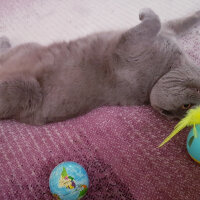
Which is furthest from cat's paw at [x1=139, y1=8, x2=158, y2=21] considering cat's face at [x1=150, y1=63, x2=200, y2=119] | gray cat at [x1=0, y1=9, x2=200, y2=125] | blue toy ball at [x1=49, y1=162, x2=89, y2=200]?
blue toy ball at [x1=49, y1=162, x2=89, y2=200]

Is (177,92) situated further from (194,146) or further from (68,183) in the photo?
(68,183)

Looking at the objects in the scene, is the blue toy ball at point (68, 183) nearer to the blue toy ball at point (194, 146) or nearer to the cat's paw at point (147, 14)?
the blue toy ball at point (194, 146)

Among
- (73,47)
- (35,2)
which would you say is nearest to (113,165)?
(73,47)

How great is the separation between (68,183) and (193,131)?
1.68ft

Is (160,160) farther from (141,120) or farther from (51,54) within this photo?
(51,54)

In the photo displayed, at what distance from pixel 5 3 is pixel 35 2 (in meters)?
0.23

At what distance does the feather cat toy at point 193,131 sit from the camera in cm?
93

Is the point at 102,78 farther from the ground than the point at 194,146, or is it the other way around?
the point at 102,78

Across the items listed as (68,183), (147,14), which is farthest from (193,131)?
(147,14)

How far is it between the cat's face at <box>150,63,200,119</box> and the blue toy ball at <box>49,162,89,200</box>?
1.68ft

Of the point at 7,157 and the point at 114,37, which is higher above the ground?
the point at 114,37

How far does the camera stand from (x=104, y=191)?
106 centimetres

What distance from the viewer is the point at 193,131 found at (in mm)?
962

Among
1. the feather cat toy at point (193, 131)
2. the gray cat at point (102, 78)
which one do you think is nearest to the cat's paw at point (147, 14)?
the gray cat at point (102, 78)
